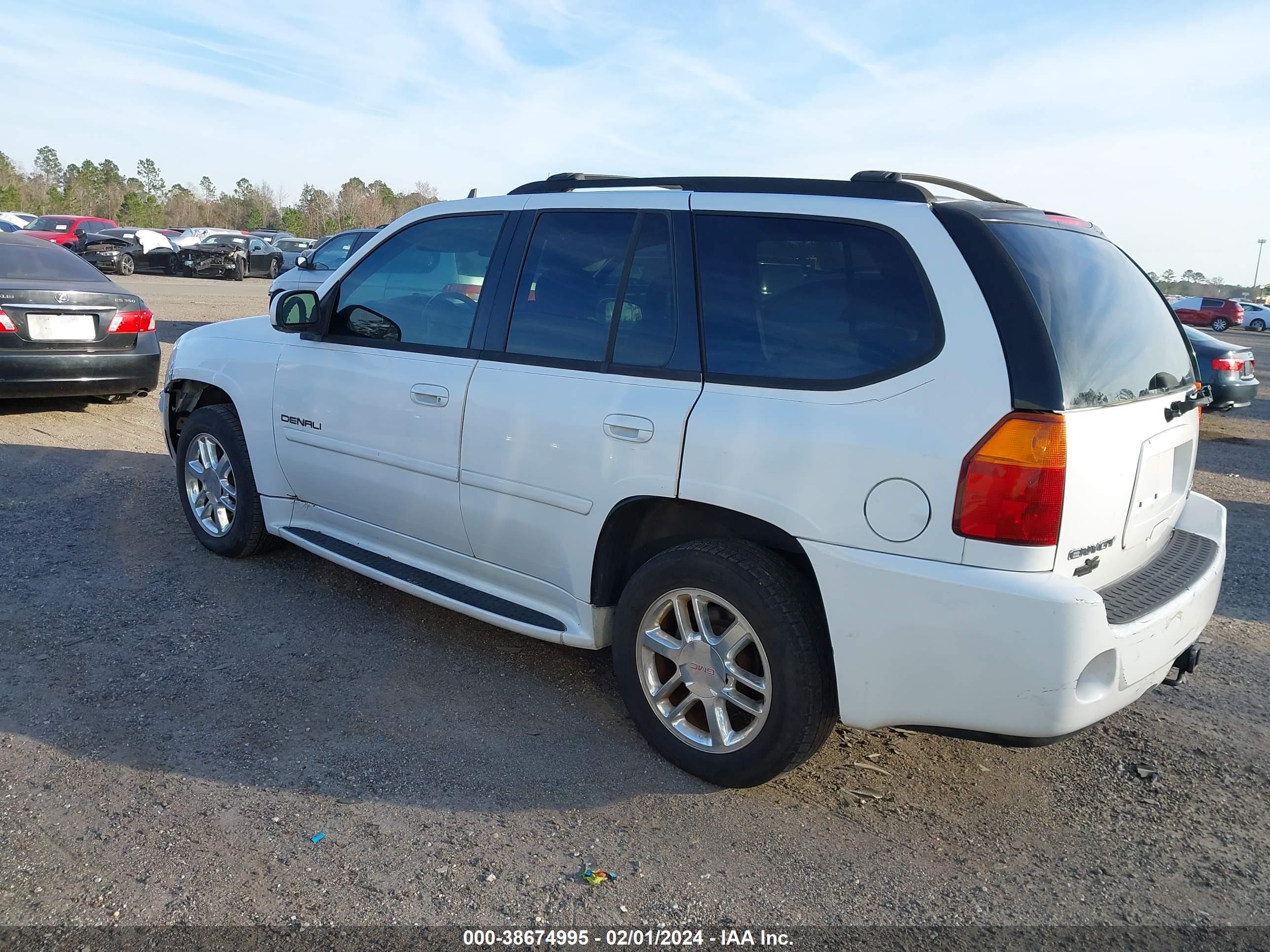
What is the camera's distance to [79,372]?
7.94 m

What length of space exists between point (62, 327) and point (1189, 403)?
26.1 ft

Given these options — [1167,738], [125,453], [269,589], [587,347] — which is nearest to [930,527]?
[587,347]

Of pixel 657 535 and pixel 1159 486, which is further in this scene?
pixel 657 535

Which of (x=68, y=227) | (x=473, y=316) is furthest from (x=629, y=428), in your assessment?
(x=68, y=227)

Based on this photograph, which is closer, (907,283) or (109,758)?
(907,283)

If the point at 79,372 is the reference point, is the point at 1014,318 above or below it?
above

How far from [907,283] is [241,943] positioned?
2527 millimetres

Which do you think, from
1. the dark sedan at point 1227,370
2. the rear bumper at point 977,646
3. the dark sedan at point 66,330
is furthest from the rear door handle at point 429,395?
the dark sedan at point 1227,370

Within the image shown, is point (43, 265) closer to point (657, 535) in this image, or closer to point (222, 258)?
point (657, 535)

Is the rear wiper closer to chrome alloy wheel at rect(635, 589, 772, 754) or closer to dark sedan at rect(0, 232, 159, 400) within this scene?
chrome alloy wheel at rect(635, 589, 772, 754)

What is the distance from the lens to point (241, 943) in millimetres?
2436

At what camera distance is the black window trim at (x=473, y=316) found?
12.8 ft

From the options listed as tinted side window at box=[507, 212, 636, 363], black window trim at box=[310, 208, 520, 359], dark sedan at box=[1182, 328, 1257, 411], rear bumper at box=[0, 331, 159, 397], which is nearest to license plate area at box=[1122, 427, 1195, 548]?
tinted side window at box=[507, 212, 636, 363]

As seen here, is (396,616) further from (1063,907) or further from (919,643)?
(1063,907)
